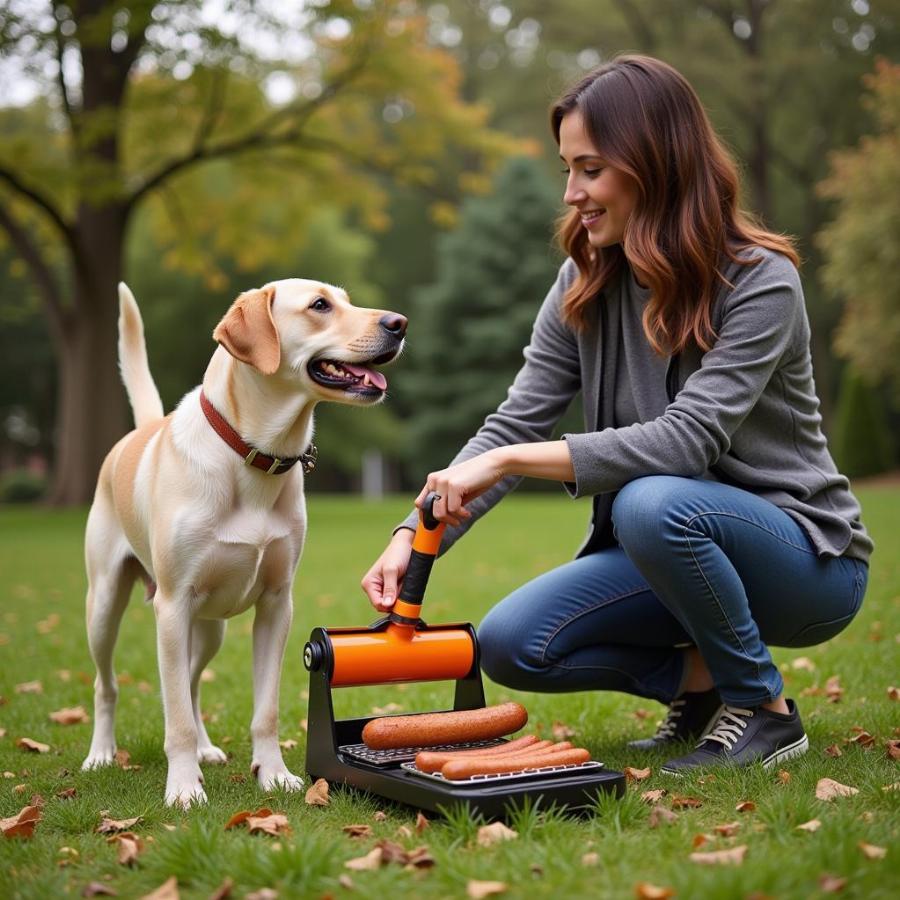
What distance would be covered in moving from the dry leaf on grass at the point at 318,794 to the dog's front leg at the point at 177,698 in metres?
0.33

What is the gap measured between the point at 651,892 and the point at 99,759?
7.51ft

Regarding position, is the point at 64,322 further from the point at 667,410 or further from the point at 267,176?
the point at 667,410

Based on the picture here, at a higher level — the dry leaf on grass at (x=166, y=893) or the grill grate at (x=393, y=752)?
the dry leaf on grass at (x=166, y=893)

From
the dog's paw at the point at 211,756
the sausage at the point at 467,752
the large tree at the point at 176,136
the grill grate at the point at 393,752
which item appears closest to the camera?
the sausage at the point at 467,752

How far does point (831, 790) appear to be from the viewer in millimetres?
2805

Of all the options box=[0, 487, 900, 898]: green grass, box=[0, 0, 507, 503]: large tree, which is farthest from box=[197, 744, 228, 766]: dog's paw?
box=[0, 0, 507, 503]: large tree

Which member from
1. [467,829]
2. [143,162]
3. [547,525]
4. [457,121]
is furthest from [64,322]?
[467,829]

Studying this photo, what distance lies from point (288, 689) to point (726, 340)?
270 centimetres

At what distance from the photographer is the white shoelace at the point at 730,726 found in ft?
10.6

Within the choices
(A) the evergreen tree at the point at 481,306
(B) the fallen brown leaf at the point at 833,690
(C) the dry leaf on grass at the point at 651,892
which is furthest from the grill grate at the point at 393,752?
(A) the evergreen tree at the point at 481,306

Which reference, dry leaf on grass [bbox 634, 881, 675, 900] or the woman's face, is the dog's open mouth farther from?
dry leaf on grass [bbox 634, 881, 675, 900]

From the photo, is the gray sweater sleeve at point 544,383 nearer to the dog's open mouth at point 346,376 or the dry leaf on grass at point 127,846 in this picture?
the dog's open mouth at point 346,376

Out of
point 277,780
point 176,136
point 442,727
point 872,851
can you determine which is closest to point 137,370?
point 277,780

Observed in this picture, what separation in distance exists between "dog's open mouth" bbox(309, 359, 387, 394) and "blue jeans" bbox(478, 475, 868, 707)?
0.81 meters
